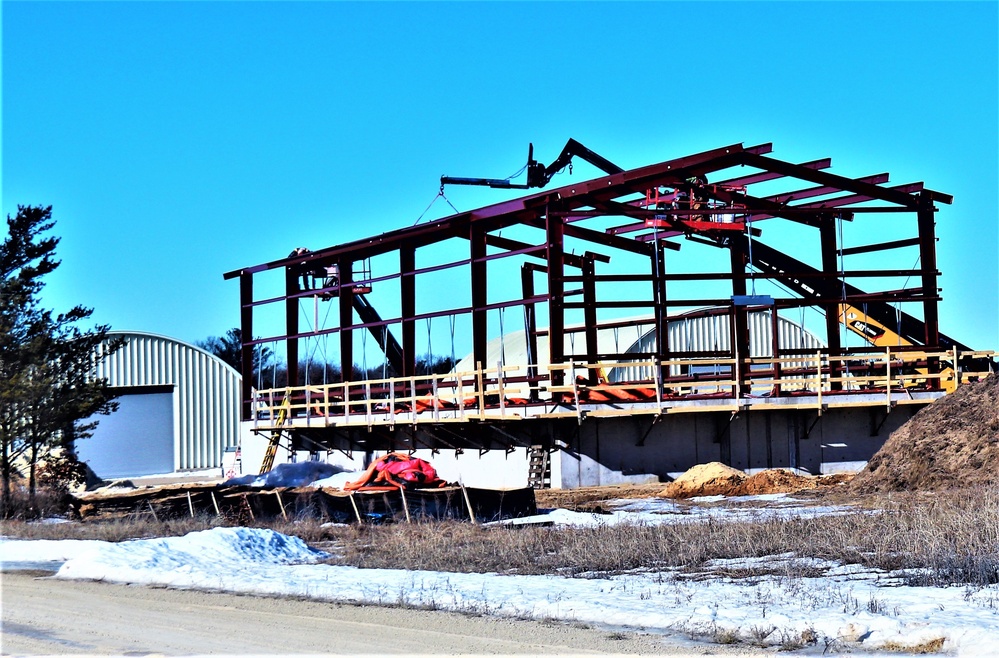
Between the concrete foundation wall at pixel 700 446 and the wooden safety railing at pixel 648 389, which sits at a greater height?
the wooden safety railing at pixel 648 389

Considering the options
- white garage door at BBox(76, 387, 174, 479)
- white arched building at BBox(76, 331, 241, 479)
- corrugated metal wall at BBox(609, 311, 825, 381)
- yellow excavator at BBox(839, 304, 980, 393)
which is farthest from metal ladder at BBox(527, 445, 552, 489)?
white garage door at BBox(76, 387, 174, 479)

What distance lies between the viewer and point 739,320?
110 ft

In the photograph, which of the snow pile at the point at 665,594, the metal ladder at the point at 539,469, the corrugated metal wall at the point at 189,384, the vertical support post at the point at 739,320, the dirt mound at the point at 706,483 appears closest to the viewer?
the snow pile at the point at 665,594

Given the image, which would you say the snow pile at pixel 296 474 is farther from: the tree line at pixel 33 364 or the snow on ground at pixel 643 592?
the snow on ground at pixel 643 592

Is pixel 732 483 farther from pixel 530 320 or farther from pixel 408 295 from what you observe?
pixel 408 295

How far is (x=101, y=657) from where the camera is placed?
31.9ft

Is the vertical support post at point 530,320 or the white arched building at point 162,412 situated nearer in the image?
the vertical support post at point 530,320

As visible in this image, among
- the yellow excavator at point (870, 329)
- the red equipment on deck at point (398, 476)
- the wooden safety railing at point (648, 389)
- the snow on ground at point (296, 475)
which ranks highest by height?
the yellow excavator at point (870, 329)

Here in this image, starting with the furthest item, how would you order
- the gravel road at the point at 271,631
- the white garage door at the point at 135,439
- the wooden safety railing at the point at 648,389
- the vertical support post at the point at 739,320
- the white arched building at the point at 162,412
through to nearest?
the white arched building at the point at 162,412 < the white garage door at the point at 135,439 < the vertical support post at the point at 739,320 < the wooden safety railing at the point at 648,389 < the gravel road at the point at 271,631

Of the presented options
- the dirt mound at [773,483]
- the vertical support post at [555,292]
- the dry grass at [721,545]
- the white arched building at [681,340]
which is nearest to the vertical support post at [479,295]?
the vertical support post at [555,292]

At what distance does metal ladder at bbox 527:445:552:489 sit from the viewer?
2908cm

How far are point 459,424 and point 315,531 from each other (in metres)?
12.4

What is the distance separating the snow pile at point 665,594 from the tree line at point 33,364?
11847 millimetres

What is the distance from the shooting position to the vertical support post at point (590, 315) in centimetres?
3319
